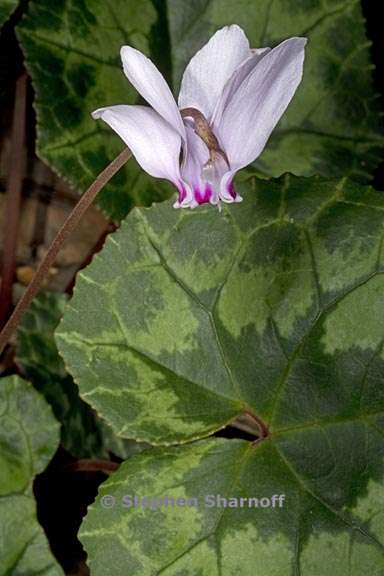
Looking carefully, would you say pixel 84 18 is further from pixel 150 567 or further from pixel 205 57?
pixel 150 567

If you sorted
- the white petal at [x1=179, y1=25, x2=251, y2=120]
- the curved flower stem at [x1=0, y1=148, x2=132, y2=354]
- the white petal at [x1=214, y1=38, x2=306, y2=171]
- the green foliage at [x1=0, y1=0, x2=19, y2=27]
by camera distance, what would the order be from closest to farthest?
1. the white petal at [x1=214, y1=38, x2=306, y2=171]
2. the white petal at [x1=179, y1=25, x2=251, y2=120]
3. the curved flower stem at [x1=0, y1=148, x2=132, y2=354]
4. the green foliage at [x1=0, y1=0, x2=19, y2=27]

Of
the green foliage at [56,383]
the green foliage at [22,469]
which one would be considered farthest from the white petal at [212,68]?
the green foliage at [56,383]

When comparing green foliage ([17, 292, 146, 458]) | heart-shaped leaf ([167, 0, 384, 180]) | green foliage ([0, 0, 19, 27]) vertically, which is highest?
green foliage ([0, 0, 19, 27])

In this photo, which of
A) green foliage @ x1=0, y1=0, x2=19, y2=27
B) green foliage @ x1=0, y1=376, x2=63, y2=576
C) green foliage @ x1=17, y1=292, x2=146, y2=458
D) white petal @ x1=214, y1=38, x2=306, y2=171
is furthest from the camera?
green foliage @ x1=17, y1=292, x2=146, y2=458

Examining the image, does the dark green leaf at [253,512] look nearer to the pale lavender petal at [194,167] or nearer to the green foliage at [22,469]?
the green foliage at [22,469]

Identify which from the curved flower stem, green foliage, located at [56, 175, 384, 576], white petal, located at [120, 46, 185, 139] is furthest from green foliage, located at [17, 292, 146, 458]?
white petal, located at [120, 46, 185, 139]

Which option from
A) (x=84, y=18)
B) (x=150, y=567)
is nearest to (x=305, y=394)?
(x=150, y=567)

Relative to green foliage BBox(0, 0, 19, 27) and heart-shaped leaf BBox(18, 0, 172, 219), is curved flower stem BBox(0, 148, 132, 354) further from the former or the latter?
green foliage BBox(0, 0, 19, 27)
